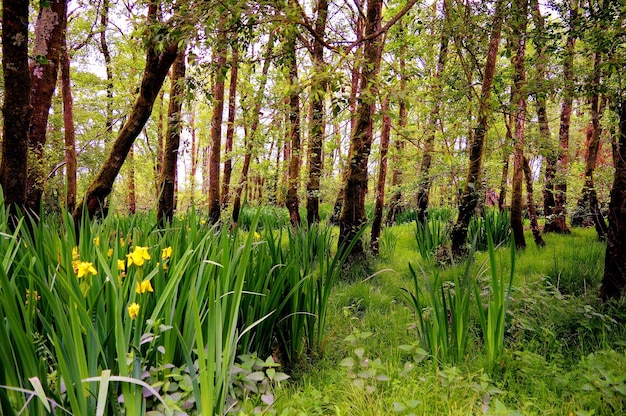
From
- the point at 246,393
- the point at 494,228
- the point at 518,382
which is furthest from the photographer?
the point at 494,228

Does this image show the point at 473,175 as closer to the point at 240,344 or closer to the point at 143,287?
the point at 240,344

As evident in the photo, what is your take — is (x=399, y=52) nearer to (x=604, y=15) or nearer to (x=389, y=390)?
(x=604, y=15)

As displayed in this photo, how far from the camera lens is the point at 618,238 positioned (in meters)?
2.46

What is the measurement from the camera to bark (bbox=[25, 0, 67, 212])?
365cm

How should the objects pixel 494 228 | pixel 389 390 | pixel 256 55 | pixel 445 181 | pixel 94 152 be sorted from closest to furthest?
pixel 389 390 < pixel 256 55 < pixel 445 181 < pixel 494 228 < pixel 94 152

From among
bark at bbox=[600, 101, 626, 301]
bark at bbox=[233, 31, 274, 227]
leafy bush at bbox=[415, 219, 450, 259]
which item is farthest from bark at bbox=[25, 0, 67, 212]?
bark at bbox=[600, 101, 626, 301]

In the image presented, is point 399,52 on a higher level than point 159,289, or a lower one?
higher

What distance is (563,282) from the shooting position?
328 centimetres

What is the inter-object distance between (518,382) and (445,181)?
330 cm

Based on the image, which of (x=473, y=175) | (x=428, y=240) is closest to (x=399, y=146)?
(x=473, y=175)

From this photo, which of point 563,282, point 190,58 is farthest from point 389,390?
point 563,282

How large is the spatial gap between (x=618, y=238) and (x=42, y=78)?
573 centimetres

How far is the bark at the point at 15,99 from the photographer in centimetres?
234

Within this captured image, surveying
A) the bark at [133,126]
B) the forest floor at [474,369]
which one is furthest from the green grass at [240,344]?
the bark at [133,126]
